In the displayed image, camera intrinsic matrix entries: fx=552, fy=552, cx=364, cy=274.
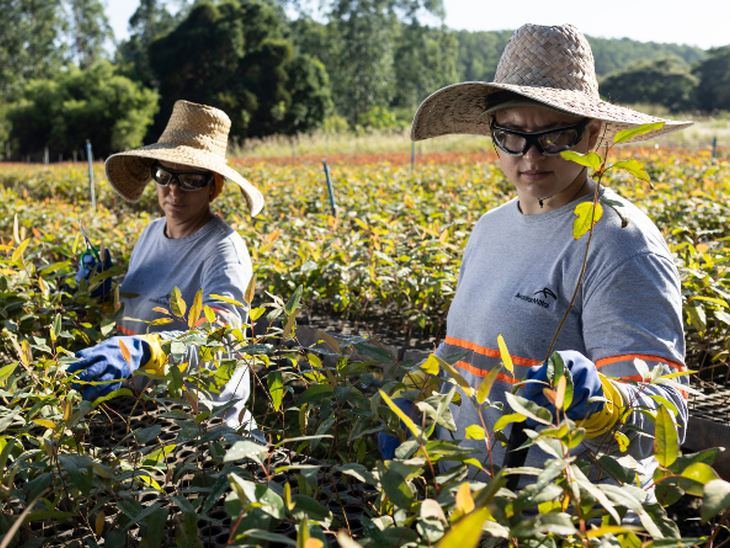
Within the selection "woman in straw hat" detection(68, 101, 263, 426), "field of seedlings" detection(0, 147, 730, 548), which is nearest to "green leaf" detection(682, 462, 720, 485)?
"field of seedlings" detection(0, 147, 730, 548)

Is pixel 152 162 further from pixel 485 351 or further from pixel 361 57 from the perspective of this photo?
pixel 361 57

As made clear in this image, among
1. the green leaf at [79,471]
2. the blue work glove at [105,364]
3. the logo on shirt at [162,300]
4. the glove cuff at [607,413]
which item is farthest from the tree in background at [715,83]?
the green leaf at [79,471]

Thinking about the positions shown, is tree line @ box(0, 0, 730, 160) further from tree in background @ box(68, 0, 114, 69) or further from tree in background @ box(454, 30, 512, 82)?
tree in background @ box(454, 30, 512, 82)

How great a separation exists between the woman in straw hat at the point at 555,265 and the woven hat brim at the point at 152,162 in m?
0.81

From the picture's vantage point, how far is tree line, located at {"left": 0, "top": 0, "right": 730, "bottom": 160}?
28609 mm

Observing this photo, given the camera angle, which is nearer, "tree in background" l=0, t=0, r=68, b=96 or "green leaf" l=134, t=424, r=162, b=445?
"green leaf" l=134, t=424, r=162, b=445

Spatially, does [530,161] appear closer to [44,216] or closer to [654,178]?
[44,216]

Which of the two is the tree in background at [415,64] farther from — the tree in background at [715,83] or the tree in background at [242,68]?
the tree in background at [715,83]

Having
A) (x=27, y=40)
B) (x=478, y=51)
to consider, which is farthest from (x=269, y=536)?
(x=478, y=51)

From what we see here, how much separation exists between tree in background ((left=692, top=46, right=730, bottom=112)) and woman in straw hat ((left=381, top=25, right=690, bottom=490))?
52.2 m

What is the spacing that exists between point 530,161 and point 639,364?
0.53 meters

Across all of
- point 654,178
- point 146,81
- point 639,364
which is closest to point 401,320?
point 639,364

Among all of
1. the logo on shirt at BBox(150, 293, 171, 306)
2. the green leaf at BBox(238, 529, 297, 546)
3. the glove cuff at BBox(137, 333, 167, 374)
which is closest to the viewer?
the green leaf at BBox(238, 529, 297, 546)

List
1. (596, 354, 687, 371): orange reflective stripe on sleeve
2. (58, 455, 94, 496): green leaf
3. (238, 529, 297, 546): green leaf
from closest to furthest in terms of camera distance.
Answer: (238, 529, 297, 546): green leaf
(58, 455, 94, 496): green leaf
(596, 354, 687, 371): orange reflective stripe on sleeve
